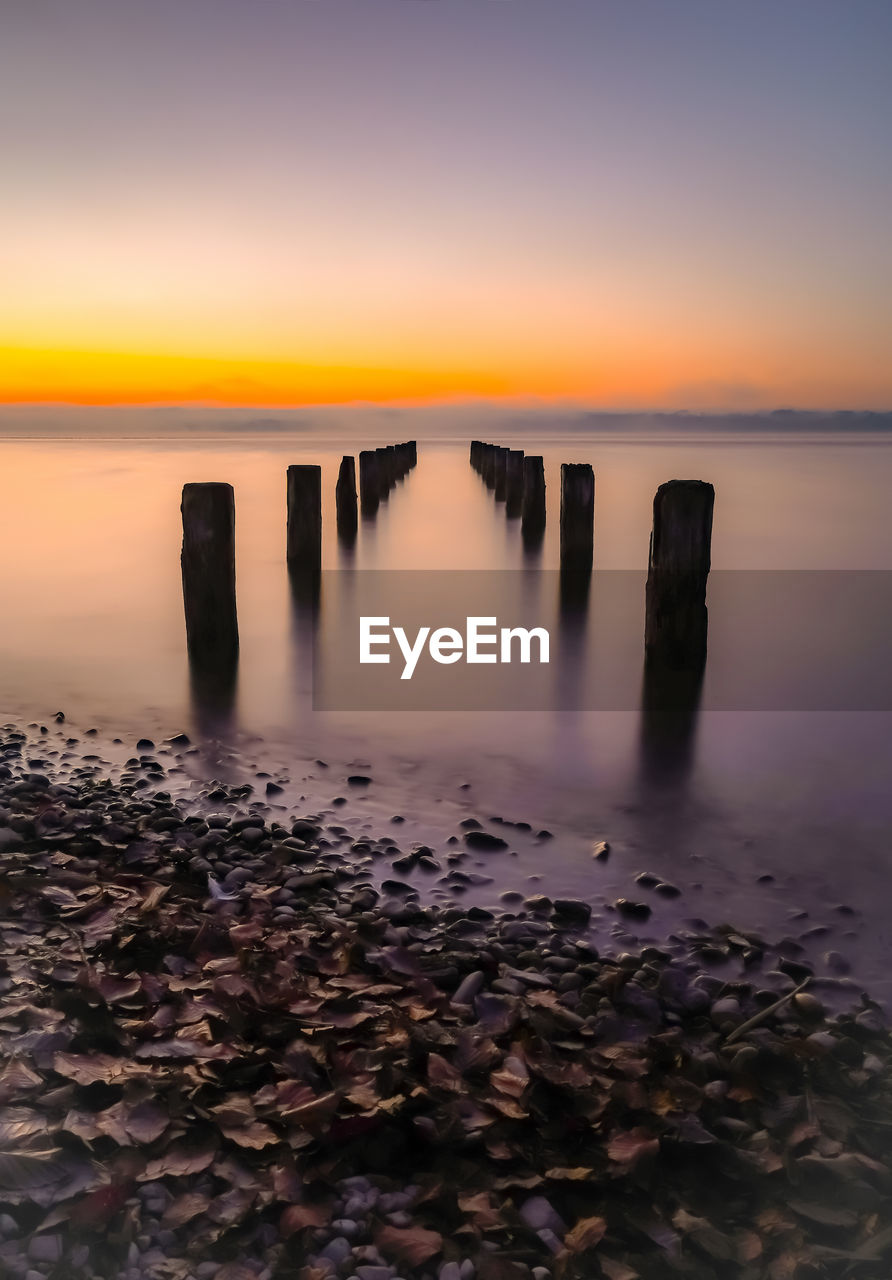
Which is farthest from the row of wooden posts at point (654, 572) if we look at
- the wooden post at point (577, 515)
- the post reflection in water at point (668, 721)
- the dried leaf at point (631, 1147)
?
→ the dried leaf at point (631, 1147)

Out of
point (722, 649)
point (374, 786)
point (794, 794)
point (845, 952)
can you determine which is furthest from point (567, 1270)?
point (722, 649)

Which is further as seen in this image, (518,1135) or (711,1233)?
(518,1135)

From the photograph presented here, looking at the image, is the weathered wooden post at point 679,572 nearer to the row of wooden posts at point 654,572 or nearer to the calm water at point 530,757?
A: the row of wooden posts at point 654,572

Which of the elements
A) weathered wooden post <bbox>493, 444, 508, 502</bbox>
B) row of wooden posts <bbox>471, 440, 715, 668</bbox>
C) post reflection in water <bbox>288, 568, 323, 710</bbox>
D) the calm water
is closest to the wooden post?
the calm water

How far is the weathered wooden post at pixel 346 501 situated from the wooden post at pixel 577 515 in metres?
5.15

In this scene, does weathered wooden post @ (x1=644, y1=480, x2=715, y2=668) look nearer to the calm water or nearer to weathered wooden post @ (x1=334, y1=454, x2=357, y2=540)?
the calm water

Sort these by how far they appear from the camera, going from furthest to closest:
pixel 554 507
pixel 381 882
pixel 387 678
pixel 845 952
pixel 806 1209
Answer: pixel 554 507
pixel 387 678
pixel 381 882
pixel 845 952
pixel 806 1209

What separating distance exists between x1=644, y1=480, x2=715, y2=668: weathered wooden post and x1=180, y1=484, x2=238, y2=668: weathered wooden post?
10.4 feet

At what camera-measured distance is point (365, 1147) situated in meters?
2.38

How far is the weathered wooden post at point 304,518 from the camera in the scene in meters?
11.7

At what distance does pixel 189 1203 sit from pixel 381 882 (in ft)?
6.18

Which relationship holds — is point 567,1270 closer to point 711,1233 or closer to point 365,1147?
point 711,1233

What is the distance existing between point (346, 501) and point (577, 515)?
595 centimetres

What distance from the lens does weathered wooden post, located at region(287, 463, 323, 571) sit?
1171cm
